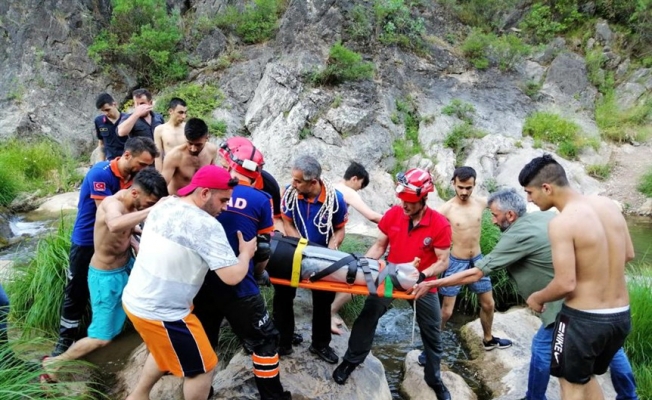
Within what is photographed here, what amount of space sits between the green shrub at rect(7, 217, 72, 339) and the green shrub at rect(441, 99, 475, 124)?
1034cm

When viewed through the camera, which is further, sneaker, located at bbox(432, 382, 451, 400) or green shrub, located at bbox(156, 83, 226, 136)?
green shrub, located at bbox(156, 83, 226, 136)

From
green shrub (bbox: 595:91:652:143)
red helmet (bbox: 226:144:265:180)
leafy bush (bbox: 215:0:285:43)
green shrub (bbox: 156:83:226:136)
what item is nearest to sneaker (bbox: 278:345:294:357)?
red helmet (bbox: 226:144:265:180)

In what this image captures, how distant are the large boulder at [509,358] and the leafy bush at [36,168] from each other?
30.9ft

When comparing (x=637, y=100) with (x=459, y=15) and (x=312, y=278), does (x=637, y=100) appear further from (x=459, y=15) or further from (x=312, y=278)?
(x=312, y=278)

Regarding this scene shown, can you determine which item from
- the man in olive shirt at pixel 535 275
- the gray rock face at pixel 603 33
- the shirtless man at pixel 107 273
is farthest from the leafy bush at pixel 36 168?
the gray rock face at pixel 603 33

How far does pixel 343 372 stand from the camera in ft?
11.3

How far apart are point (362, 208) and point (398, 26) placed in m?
11.0

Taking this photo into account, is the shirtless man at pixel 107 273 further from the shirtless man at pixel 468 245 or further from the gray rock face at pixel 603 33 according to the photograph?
the gray rock face at pixel 603 33

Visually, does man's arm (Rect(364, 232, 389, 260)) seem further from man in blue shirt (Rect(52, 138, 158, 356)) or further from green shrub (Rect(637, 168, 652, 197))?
green shrub (Rect(637, 168, 652, 197))

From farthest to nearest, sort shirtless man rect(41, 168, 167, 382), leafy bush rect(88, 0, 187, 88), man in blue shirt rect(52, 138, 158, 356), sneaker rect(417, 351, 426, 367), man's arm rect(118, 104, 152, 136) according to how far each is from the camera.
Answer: leafy bush rect(88, 0, 187, 88), man's arm rect(118, 104, 152, 136), sneaker rect(417, 351, 426, 367), man in blue shirt rect(52, 138, 158, 356), shirtless man rect(41, 168, 167, 382)

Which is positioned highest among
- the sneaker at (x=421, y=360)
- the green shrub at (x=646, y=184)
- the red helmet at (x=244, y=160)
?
the red helmet at (x=244, y=160)

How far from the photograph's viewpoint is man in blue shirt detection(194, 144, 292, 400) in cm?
284

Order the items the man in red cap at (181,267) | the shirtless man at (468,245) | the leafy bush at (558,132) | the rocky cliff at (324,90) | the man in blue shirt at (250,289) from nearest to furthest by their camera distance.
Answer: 1. the man in red cap at (181,267)
2. the man in blue shirt at (250,289)
3. the shirtless man at (468,245)
4. the rocky cliff at (324,90)
5. the leafy bush at (558,132)

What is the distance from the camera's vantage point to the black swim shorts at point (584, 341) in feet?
8.56
